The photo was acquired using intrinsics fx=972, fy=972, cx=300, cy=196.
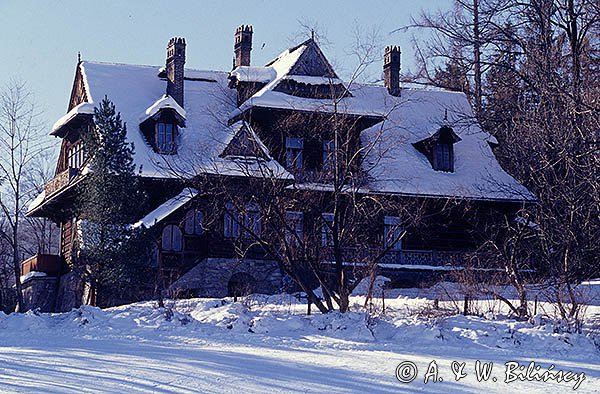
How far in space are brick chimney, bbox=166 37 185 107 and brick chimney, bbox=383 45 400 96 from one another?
8754mm

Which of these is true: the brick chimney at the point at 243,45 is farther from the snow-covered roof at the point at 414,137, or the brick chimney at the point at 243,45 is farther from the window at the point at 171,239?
the window at the point at 171,239

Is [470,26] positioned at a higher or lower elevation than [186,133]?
higher

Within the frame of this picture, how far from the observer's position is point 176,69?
124 feet

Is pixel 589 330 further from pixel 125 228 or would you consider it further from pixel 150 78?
pixel 150 78

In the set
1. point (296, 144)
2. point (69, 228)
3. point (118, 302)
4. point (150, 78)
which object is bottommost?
point (118, 302)

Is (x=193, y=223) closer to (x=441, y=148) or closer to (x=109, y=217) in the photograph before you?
(x=109, y=217)

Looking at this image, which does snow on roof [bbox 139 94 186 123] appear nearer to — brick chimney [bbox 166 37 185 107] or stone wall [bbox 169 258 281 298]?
brick chimney [bbox 166 37 185 107]

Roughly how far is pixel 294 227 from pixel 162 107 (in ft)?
37.1

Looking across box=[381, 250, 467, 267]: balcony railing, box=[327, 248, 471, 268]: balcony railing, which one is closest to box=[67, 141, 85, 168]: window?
box=[327, 248, 471, 268]: balcony railing

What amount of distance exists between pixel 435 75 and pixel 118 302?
73.0 ft

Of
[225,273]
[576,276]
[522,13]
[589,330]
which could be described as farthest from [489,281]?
[522,13]

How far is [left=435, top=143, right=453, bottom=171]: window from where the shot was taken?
38000mm

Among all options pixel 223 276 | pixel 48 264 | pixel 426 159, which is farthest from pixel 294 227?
pixel 48 264

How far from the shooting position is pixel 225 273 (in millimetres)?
34031
